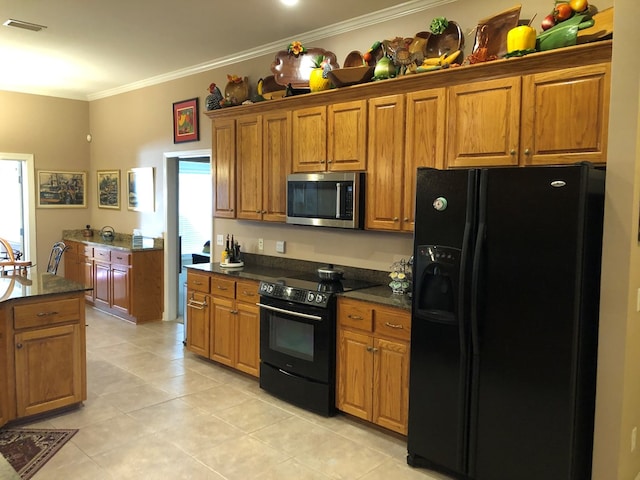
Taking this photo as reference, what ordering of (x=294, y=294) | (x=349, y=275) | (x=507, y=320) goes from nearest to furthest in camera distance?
(x=507, y=320), (x=294, y=294), (x=349, y=275)

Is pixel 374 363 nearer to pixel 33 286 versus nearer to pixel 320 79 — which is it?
pixel 320 79

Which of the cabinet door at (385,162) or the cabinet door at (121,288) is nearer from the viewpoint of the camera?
the cabinet door at (385,162)

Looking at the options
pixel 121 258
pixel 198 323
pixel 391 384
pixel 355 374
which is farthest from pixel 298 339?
pixel 121 258

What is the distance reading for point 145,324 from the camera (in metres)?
6.21

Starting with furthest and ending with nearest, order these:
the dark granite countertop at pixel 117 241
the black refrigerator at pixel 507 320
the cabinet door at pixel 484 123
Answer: the dark granite countertop at pixel 117 241
the cabinet door at pixel 484 123
the black refrigerator at pixel 507 320

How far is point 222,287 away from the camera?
4.47 m

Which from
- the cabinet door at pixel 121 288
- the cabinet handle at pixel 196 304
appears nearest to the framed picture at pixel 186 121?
the cabinet door at pixel 121 288

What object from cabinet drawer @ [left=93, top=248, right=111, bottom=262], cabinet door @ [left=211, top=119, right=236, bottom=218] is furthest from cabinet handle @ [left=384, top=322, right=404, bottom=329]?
cabinet drawer @ [left=93, top=248, right=111, bottom=262]

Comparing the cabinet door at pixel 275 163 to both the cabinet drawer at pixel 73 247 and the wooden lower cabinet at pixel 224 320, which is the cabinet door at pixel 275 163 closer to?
the wooden lower cabinet at pixel 224 320

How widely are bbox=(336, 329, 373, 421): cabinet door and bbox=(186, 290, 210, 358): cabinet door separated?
5.23ft

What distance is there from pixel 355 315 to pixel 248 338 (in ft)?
3.90

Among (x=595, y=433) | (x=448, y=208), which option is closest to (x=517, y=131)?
(x=448, y=208)

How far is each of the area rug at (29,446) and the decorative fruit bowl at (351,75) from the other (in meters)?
3.01

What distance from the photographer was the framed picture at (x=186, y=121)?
571 cm
